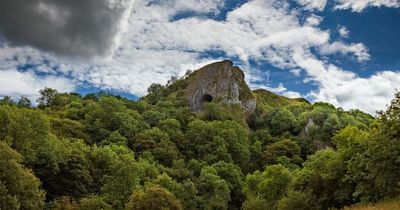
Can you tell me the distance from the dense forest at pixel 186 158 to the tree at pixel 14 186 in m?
0.12

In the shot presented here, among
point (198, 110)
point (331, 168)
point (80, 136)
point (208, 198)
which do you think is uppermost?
point (198, 110)

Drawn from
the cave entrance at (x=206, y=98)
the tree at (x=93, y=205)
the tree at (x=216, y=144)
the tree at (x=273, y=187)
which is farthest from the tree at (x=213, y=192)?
the cave entrance at (x=206, y=98)

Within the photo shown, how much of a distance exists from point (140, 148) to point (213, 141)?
846 inches

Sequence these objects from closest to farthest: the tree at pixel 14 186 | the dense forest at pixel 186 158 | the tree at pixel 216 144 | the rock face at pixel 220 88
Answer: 1. the dense forest at pixel 186 158
2. the tree at pixel 14 186
3. the tree at pixel 216 144
4. the rock face at pixel 220 88

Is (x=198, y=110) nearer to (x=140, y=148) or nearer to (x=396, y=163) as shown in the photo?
(x=140, y=148)

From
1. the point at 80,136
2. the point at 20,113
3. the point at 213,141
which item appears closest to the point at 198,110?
the point at 213,141

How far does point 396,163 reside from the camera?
110 feet

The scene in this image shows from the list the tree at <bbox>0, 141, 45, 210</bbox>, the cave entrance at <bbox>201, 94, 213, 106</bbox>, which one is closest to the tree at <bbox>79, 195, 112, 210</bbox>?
the tree at <bbox>0, 141, 45, 210</bbox>

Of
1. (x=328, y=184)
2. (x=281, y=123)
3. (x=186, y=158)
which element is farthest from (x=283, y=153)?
(x=328, y=184)

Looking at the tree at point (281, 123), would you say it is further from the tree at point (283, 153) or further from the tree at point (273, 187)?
the tree at point (273, 187)

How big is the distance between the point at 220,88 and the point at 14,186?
376ft

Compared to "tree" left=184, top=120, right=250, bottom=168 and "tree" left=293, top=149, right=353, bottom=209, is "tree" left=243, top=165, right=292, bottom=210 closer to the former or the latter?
"tree" left=293, top=149, right=353, bottom=209

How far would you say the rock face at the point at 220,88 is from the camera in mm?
156625

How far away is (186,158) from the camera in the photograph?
111 m
